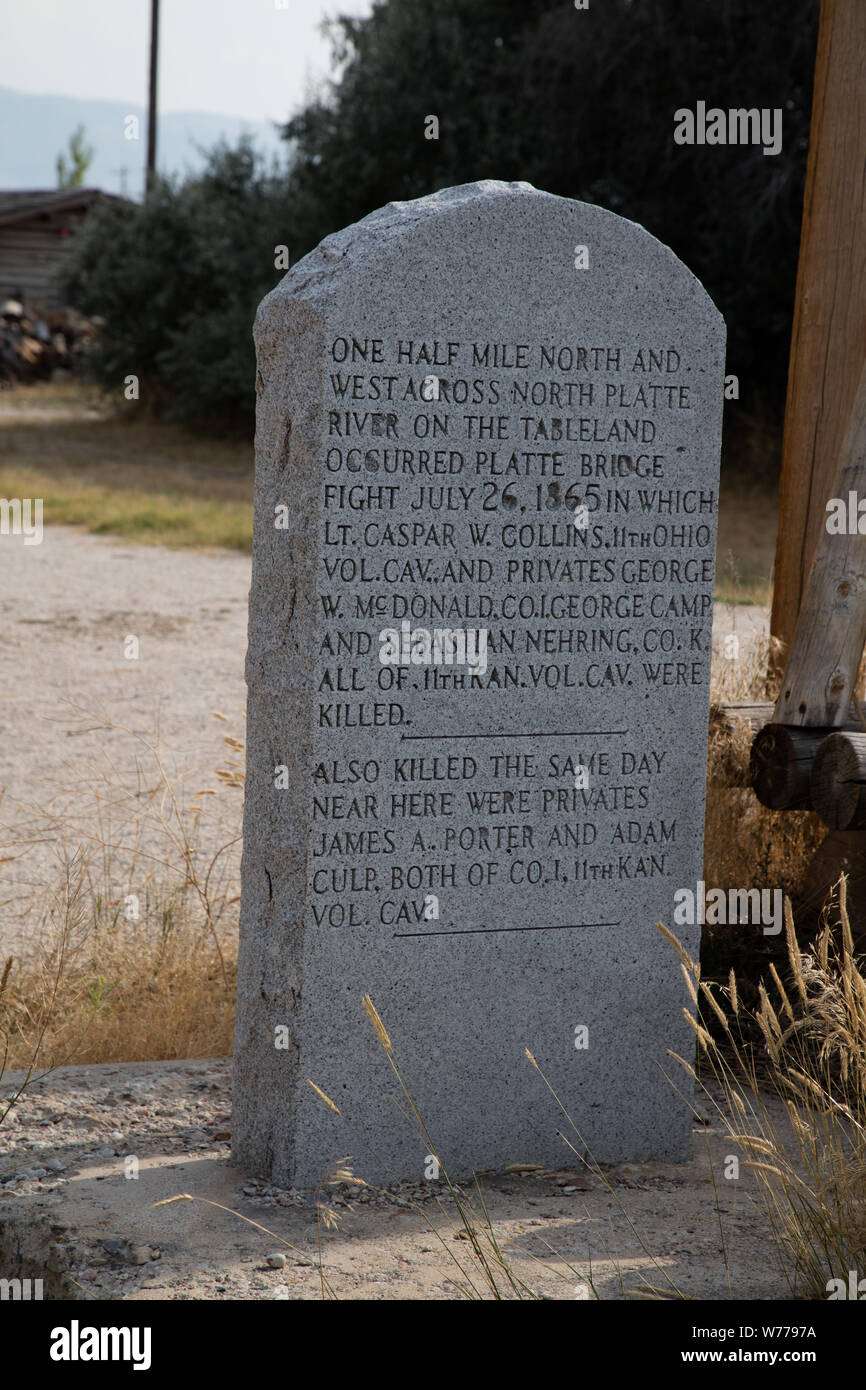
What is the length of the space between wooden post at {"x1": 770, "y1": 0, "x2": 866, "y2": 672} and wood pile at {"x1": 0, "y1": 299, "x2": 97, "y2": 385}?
27977mm

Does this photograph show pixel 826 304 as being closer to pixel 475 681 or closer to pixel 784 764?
pixel 784 764

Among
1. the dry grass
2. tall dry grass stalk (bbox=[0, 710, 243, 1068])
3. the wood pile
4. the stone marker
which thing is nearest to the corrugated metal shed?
the wood pile

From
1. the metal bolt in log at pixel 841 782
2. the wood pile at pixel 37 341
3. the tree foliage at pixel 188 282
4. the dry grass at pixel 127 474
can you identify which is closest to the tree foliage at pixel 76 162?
the wood pile at pixel 37 341

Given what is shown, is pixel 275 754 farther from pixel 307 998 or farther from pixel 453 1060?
pixel 453 1060

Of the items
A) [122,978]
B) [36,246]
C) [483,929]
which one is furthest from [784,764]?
[36,246]

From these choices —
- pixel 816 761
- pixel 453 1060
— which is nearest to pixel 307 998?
pixel 453 1060

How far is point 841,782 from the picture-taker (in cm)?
410

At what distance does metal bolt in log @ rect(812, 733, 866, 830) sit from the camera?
4.03 metres

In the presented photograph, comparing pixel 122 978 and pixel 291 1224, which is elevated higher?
pixel 122 978

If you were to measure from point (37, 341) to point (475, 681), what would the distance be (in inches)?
1259

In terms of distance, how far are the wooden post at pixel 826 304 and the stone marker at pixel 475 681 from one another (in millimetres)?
1792

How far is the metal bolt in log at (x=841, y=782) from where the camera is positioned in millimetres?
4031

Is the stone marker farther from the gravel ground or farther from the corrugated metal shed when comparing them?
the corrugated metal shed

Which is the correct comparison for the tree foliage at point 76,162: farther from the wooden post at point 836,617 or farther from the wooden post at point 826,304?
the wooden post at point 836,617
